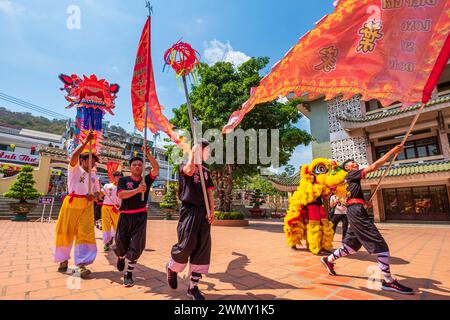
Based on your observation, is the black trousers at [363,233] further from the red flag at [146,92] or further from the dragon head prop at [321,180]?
the red flag at [146,92]

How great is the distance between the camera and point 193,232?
2.54m

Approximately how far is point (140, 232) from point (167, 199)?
→ 15187mm

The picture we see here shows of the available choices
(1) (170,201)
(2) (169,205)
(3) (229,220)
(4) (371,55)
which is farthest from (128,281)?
(1) (170,201)

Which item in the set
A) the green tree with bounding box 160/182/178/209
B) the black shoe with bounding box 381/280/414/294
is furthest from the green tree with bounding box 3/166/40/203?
the black shoe with bounding box 381/280/414/294

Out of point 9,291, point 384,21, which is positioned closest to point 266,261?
point 9,291

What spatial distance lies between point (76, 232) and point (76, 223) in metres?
0.14

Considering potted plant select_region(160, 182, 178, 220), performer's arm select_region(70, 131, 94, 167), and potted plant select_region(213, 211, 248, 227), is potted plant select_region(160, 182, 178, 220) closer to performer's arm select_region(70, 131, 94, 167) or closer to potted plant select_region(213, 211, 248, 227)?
potted plant select_region(213, 211, 248, 227)

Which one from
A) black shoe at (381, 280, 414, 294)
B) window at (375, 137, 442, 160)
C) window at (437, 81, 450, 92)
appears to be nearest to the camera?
black shoe at (381, 280, 414, 294)

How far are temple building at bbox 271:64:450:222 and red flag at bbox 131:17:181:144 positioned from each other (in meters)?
15.4

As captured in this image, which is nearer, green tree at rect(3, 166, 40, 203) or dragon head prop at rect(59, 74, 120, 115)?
dragon head prop at rect(59, 74, 120, 115)

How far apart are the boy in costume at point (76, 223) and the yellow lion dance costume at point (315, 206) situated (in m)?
4.24

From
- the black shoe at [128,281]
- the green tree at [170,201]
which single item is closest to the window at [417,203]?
the green tree at [170,201]

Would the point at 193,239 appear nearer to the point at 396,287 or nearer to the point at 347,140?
the point at 396,287

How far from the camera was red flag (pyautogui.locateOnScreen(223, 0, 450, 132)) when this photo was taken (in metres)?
2.89
